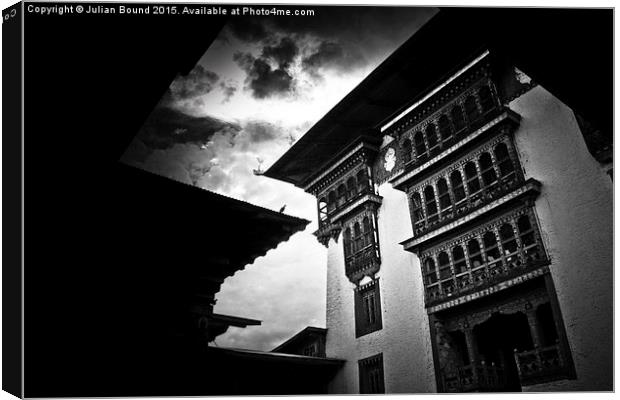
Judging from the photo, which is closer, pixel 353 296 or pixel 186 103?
pixel 186 103

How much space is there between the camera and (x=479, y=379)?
422 inches

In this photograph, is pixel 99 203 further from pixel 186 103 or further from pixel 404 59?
pixel 404 59

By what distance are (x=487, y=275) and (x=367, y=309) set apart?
4356 millimetres

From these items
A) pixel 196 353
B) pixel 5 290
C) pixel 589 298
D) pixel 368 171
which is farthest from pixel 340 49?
pixel 368 171

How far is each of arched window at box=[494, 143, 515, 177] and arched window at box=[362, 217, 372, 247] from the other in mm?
4554

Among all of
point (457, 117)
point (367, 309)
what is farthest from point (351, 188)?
point (457, 117)

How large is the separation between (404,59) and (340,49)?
5953mm

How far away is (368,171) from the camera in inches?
611

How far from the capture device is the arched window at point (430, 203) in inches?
512

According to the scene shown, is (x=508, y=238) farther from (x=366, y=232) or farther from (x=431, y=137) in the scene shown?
(x=366, y=232)

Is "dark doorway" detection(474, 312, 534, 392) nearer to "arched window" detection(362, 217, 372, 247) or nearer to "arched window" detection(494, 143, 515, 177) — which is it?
"arched window" detection(494, 143, 515, 177)

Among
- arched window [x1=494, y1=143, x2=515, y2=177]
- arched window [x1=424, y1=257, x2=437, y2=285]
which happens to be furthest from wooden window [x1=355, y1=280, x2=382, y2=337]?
arched window [x1=494, y1=143, x2=515, y2=177]

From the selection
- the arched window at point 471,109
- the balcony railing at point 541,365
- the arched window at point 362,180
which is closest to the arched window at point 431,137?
the arched window at point 471,109

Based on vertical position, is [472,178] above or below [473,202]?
above
